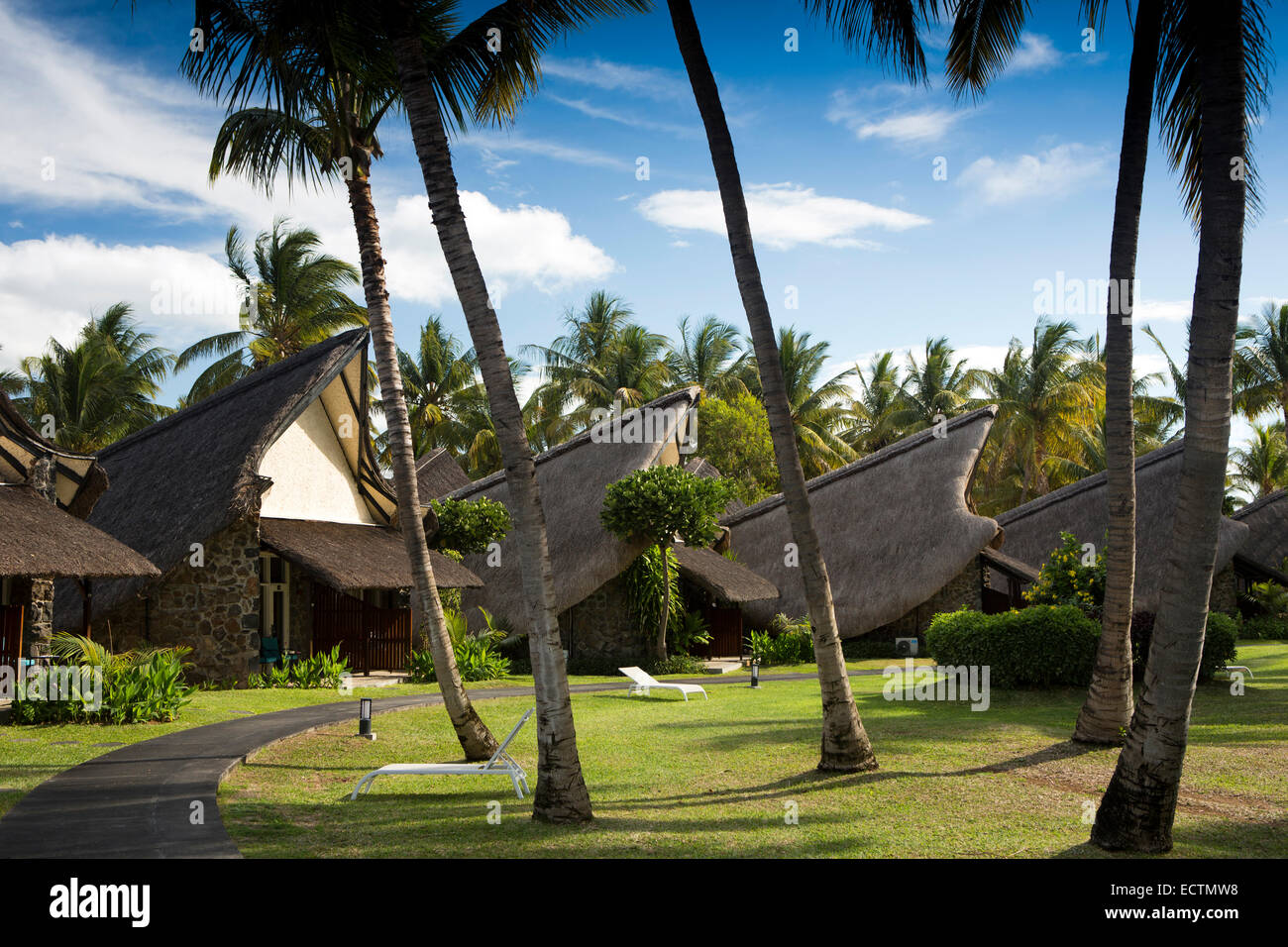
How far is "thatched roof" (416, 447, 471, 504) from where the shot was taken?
108 ft

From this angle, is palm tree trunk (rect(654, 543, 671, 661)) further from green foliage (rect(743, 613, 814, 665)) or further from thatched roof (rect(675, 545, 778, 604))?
green foliage (rect(743, 613, 814, 665))

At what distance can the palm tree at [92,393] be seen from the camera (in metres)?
39.4

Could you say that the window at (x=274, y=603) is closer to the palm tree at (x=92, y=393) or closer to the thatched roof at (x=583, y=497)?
the thatched roof at (x=583, y=497)

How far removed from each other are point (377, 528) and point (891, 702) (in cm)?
1340

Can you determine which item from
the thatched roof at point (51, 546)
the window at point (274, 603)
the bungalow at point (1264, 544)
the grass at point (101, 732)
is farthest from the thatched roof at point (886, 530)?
the thatched roof at point (51, 546)

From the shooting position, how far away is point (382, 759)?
1188cm

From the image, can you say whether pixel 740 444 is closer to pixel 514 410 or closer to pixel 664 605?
pixel 664 605

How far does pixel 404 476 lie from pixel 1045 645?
1076 cm

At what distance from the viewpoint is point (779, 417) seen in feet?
32.6

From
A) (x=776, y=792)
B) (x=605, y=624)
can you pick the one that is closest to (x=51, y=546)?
(x=776, y=792)

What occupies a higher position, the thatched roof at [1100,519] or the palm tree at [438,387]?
the palm tree at [438,387]

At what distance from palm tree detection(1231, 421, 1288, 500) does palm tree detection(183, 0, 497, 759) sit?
2240 inches
